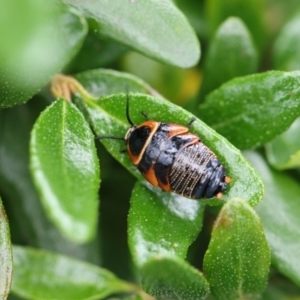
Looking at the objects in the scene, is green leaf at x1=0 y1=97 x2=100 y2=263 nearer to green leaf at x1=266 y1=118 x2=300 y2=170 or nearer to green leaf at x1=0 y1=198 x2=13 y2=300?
green leaf at x1=0 y1=198 x2=13 y2=300

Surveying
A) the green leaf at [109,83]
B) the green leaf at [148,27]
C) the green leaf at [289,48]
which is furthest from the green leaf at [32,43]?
the green leaf at [289,48]

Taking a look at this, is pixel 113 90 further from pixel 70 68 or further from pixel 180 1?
pixel 180 1

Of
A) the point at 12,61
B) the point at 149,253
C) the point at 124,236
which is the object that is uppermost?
the point at 12,61

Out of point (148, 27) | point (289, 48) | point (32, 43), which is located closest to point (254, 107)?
point (148, 27)

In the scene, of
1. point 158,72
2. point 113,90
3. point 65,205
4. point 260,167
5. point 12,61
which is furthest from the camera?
point 158,72

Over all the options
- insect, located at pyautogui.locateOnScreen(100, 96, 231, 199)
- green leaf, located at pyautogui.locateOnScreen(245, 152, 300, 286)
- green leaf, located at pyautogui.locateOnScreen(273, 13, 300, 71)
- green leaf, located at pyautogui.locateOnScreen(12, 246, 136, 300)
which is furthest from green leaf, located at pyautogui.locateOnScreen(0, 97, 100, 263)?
green leaf, located at pyautogui.locateOnScreen(273, 13, 300, 71)

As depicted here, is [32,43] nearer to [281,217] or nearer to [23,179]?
[23,179]

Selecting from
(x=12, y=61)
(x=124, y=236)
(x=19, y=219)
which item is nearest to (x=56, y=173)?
(x=12, y=61)
